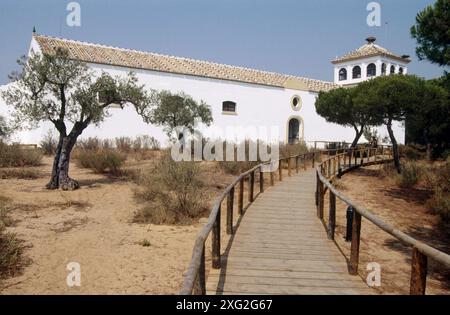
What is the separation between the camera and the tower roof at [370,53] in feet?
113

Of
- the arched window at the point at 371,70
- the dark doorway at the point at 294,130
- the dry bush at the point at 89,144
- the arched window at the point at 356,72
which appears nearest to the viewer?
the dry bush at the point at 89,144

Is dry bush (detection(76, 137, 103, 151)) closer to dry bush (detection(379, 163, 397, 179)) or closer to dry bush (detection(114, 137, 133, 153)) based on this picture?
dry bush (detection(114, 137, 133, 153))

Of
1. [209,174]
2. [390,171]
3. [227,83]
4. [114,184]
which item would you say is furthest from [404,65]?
[114,184]

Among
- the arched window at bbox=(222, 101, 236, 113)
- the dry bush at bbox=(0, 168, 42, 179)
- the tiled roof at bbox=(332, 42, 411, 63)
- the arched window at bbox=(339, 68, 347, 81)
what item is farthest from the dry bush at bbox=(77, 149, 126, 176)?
the arched window at bbox=(339, 68, 347, 81)

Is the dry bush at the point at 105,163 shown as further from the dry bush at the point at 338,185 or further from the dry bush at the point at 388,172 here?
the dry bush at the point at 388,172

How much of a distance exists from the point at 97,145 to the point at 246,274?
1669 cm

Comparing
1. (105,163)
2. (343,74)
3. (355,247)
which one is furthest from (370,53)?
(355,247)

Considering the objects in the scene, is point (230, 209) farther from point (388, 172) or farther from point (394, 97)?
point (388, 172)

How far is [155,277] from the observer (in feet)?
17.1

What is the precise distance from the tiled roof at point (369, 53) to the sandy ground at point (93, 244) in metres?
31.3

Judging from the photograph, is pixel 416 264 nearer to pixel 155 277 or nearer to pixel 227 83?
pixel 155 277

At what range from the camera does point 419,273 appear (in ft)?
10.9

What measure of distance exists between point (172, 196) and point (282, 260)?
506 cm

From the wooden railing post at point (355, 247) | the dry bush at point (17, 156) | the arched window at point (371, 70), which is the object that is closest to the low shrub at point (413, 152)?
the arched window at point (371, 70)
